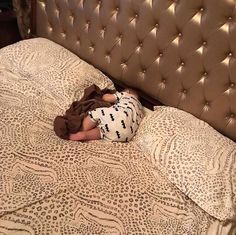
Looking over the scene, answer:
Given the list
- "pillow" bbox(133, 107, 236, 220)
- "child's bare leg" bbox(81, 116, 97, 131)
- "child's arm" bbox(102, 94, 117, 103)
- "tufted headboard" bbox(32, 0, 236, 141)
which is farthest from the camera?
"child's arm" bbox(102, 94, 117, 103)

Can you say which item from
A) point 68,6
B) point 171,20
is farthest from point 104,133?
point 68,6

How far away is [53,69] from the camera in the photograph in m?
2.02

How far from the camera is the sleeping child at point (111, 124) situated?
1.70 metres

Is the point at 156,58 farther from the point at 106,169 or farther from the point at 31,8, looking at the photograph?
the point at 31,8

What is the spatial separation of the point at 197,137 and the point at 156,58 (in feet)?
1.82

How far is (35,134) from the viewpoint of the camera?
64.4 inches

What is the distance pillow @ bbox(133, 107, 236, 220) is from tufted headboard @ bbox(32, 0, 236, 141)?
142mm

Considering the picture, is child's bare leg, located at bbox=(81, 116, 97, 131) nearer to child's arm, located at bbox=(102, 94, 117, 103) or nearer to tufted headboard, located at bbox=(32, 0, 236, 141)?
child's arm, located at bbox=(102, 94, 117, 103)

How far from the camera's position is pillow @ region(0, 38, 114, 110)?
195 cm

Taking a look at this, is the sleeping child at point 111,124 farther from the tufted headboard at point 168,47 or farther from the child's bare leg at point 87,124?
the tufted headboard at point 168,47

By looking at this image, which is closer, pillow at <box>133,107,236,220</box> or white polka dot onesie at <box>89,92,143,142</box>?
pillow at <box>133,107,236,220</box>

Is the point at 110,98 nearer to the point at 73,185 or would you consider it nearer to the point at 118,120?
the point at 118,120

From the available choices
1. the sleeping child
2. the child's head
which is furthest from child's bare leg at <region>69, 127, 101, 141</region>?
the child's head

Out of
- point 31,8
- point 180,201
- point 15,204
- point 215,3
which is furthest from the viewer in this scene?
point 31,8
